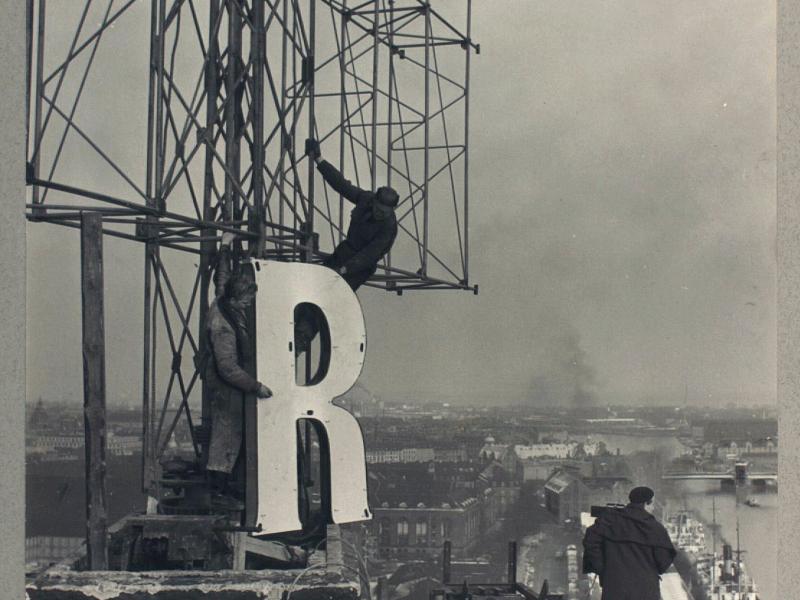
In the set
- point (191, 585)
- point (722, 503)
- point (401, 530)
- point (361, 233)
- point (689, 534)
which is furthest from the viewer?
point (401, 530)

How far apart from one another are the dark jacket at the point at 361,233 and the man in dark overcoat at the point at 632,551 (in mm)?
3034

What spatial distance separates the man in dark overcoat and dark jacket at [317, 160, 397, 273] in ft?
9.96

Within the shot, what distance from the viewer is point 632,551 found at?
697cm

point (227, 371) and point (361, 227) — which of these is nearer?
point (227, 371)

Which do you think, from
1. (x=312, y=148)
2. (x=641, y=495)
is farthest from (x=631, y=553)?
(x=312, y=148)

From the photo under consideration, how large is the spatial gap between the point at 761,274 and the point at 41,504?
13944 millimetres

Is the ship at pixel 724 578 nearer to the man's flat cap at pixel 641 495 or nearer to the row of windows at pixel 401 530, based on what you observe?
the row of windows at pixel 401 530

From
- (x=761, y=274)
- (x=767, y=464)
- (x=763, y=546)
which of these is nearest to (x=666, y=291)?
(x=761, y=274)

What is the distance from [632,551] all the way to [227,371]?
3.11 m

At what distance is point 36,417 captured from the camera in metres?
14.7

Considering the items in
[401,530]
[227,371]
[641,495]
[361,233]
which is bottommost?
[401,530]

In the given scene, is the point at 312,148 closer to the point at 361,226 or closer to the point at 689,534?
the point at 361,226

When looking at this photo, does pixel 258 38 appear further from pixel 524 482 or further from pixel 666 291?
pixel 524 482

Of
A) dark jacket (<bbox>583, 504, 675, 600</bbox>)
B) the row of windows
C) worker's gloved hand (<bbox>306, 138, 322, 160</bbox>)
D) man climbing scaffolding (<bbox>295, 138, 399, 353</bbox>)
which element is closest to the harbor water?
the row of windows
